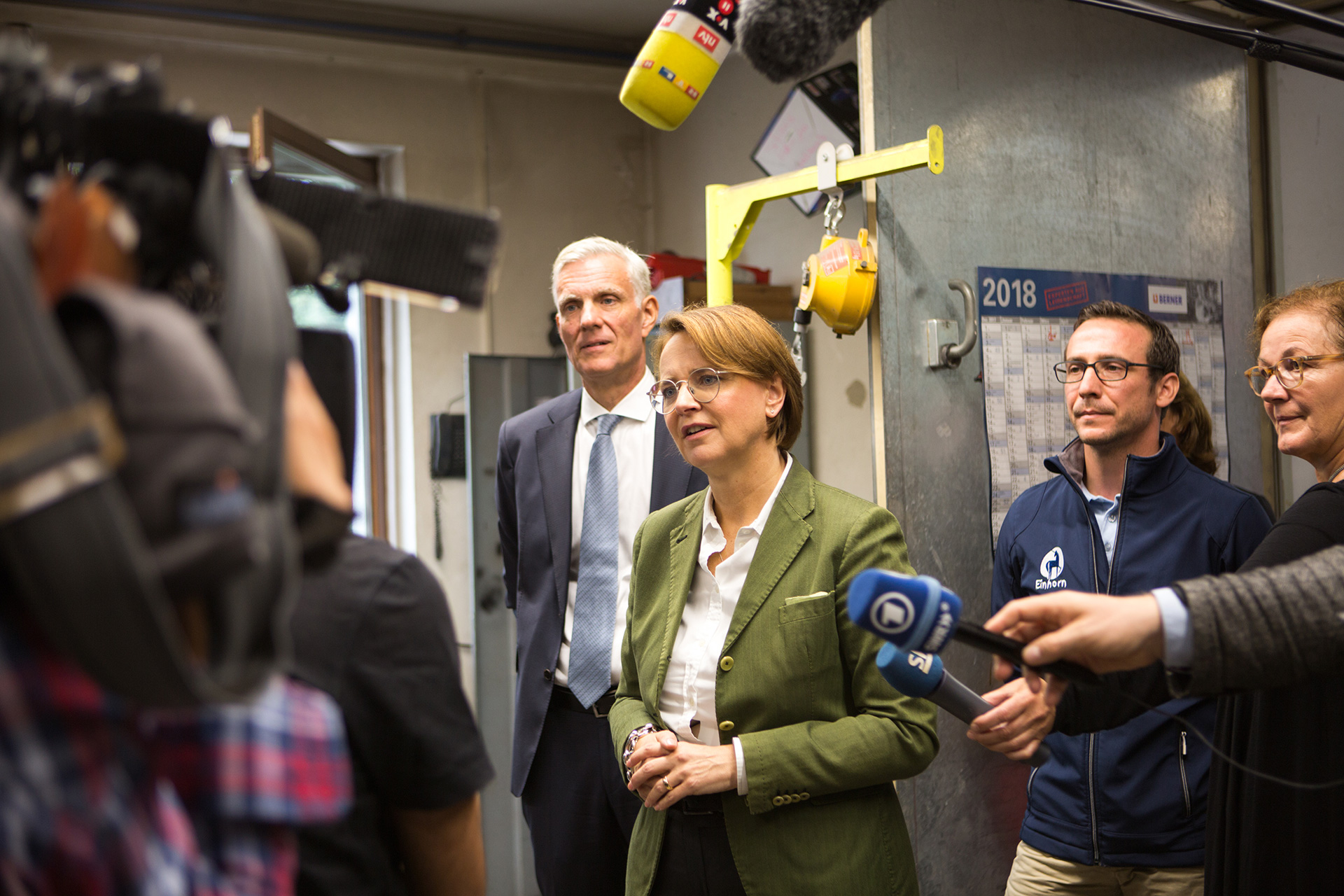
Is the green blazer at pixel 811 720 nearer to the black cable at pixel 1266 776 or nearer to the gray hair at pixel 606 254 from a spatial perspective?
the black cable at pixel 1266 776

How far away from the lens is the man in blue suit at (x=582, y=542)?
2.27 m

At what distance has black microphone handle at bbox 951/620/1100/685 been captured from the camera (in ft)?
3.94

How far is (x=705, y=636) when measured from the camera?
1.78 metres

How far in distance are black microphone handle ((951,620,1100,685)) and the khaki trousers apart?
1.02 meters

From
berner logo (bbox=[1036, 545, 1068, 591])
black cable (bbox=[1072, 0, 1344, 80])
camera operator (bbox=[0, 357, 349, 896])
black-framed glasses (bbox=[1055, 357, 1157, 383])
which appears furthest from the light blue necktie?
camera operator (bbox=[0, 357, 349, 896])

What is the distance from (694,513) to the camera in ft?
6.38

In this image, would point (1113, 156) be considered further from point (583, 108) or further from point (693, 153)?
point (583, 108)

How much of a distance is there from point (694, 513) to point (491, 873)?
7.98 feet

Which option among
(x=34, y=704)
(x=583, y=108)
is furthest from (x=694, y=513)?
(x=583, y=108)

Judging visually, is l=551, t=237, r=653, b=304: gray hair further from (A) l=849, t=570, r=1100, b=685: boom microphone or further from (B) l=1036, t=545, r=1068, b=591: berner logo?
(A) l=849, t=570, r=1100, b=685: boom microphone

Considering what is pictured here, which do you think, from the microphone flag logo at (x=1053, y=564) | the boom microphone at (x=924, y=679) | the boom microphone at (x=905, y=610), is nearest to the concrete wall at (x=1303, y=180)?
the microphone flag logo at (x=1053, y=564)

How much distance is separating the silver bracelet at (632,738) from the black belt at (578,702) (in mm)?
428

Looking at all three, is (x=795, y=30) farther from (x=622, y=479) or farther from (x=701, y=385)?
(x=622, y=479)

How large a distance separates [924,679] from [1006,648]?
22 cm
